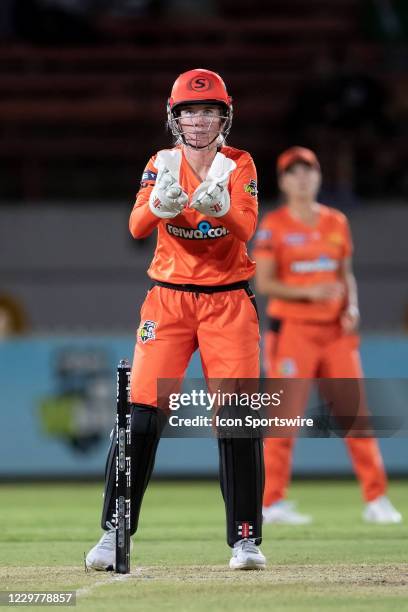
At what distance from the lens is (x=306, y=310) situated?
8203mm

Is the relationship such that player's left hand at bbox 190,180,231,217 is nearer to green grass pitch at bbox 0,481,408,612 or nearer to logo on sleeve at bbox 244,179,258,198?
logo on sleeve at bbox 244,179,258,198

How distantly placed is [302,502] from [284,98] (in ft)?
23.1

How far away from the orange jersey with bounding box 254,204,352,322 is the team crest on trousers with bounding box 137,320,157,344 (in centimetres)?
292

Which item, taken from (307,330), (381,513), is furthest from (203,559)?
→ (307,330)

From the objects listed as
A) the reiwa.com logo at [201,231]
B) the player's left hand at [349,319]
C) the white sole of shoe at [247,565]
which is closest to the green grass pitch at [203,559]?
the white sole of shoe at [247,565]

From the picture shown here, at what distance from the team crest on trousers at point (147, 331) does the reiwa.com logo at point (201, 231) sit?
1.25ft

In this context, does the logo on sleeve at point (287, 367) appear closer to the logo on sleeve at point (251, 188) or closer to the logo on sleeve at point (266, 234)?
the logo on sleeve at point (266, 234)

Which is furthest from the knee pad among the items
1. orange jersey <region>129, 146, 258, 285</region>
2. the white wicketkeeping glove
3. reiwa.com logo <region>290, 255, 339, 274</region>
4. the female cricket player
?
reiwa.com logo <region>290, 255, 339, 274</region>

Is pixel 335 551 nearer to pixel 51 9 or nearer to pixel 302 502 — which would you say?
pixel 302 502

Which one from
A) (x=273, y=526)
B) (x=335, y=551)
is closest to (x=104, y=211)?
(x=273, y=526)

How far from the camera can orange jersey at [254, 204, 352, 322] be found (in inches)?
327

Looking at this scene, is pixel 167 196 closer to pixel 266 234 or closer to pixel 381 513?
pixel 266 234

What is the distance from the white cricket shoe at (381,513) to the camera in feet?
25.7

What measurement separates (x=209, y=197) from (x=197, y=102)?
1.71 feet
